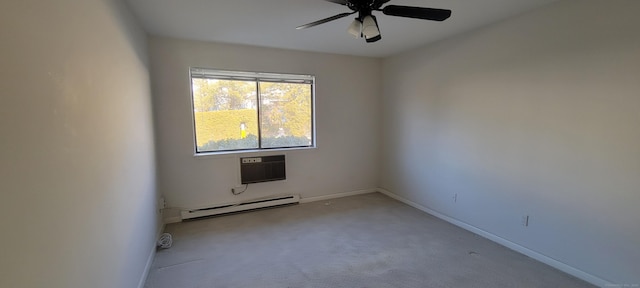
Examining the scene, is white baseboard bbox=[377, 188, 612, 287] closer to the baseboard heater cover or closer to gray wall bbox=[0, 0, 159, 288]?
the baseboard heater cover

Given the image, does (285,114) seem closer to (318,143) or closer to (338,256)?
(318,143)

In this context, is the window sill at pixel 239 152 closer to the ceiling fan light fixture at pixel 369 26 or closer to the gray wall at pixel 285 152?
the gray wall at pixel 285 152

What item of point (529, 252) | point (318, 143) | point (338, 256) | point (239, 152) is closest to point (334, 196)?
point (318, 143)

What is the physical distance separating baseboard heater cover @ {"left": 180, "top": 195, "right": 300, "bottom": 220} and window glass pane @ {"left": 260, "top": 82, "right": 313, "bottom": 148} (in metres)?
0.79

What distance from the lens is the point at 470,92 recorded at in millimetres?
3004

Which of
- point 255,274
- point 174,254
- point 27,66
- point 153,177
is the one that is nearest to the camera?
point 27,66

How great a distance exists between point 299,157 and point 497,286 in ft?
8.99

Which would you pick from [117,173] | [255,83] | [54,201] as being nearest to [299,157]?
[255,83]

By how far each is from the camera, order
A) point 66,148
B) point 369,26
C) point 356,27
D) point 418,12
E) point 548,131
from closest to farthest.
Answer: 1. point 66,148
2. point 418,12
3. point 369,26
4. point 356,27
5. point 548,131

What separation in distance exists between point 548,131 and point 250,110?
3.33 metres

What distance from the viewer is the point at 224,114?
3.61 meters

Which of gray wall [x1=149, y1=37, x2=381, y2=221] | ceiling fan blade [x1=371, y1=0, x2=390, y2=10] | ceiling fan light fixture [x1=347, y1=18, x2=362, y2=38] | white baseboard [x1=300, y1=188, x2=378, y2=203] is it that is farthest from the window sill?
ceiling fan blade [x1=371, y1=0, x2=390, y2=10]

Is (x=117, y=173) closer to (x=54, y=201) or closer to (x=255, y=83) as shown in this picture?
(x=54, y=201)

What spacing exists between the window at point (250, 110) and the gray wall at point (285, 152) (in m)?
0.14
